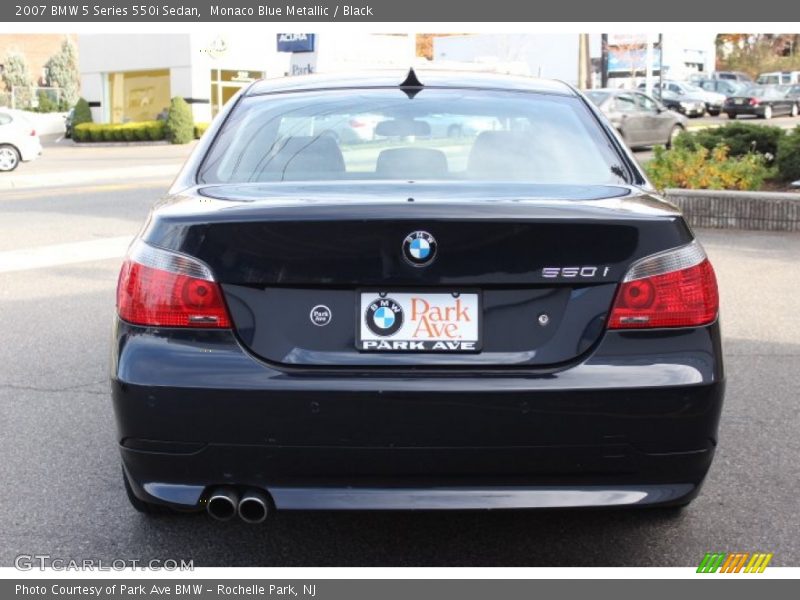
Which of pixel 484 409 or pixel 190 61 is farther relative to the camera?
pixel 190 61

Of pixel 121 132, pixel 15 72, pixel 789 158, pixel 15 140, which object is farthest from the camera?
pixel 15 72

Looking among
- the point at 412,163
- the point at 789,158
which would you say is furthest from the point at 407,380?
the point at 789,158

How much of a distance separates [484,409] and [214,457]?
785mm

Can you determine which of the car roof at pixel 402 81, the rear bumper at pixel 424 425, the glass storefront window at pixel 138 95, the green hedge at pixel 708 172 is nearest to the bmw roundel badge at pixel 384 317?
the rear bumper at pixel 424 425

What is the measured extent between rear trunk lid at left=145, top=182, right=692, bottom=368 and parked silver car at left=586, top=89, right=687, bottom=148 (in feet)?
77.1

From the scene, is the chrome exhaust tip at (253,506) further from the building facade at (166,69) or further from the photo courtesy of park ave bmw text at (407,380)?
the building facade at (166,69)

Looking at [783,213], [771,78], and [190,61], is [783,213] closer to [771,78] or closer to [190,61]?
[190,61]

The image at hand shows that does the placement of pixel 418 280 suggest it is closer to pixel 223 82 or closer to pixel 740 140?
pixel 740 140

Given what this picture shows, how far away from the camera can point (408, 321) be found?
3.21 metres

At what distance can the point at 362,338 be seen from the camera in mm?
3215

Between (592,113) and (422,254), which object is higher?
(592,113)

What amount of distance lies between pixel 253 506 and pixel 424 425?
56cm

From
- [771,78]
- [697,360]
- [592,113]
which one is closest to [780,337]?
[592,113]

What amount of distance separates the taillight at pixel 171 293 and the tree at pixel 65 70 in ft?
280
